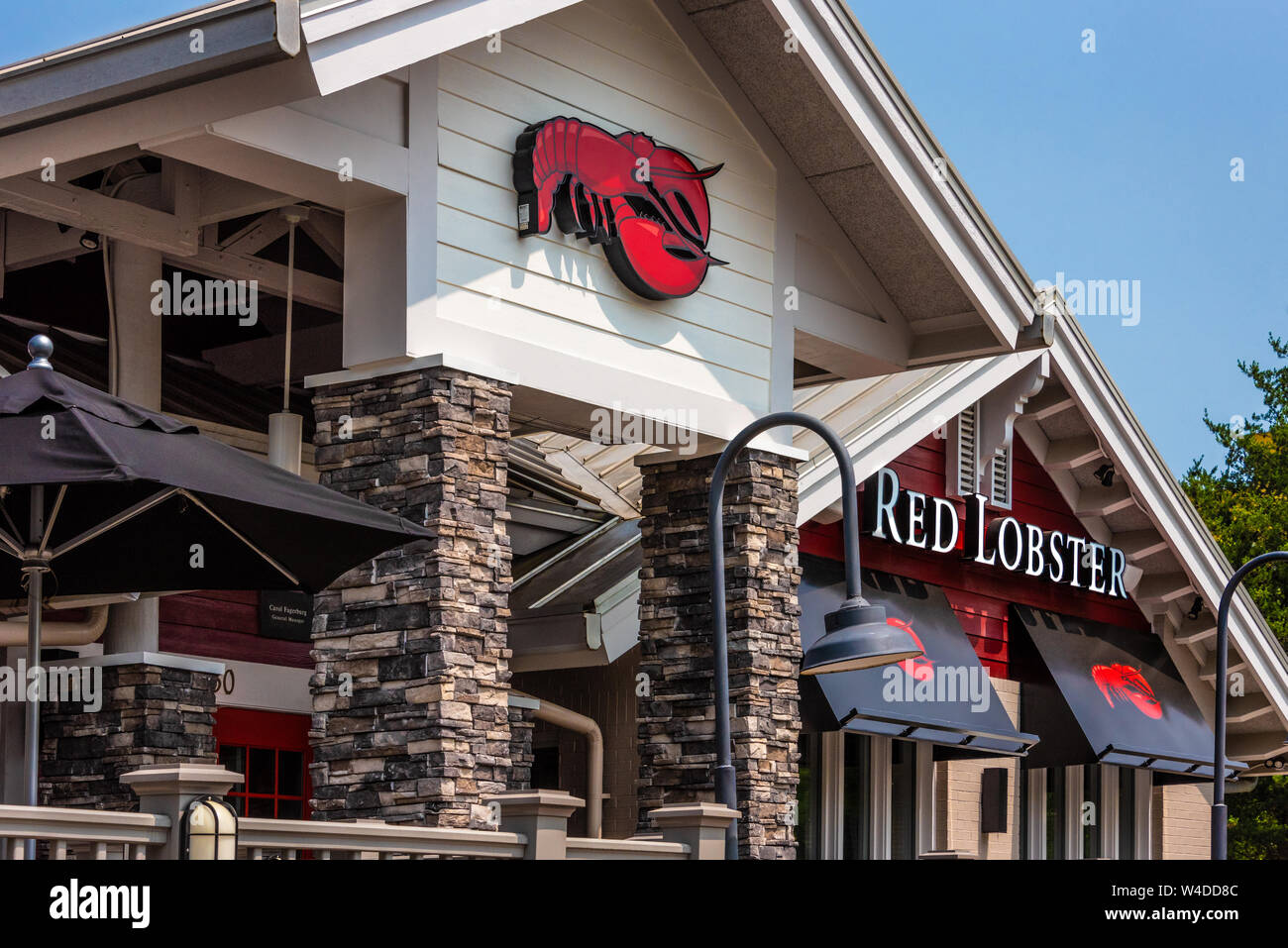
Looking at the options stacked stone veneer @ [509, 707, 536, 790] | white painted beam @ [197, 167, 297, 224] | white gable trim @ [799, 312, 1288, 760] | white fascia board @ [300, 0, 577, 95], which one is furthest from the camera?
white gable trim @ [799, 312, 1288, 760]

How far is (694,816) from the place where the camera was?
924 centimetres

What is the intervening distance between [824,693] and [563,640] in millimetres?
2407

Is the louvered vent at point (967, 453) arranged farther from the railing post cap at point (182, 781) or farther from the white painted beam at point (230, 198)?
the railing post cap at point (182, 781)

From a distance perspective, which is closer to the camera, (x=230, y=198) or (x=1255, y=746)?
(x=230, y=198)

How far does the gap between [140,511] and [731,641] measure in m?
5.15

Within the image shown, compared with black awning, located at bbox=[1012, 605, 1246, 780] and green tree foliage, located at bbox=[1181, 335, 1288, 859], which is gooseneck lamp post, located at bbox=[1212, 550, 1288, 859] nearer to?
black awning, located at bbox=[1012, 605, 1246, 780]

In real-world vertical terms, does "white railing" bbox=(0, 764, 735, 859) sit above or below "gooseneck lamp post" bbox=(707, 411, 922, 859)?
below

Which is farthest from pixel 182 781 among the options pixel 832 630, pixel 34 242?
pixel 34 242

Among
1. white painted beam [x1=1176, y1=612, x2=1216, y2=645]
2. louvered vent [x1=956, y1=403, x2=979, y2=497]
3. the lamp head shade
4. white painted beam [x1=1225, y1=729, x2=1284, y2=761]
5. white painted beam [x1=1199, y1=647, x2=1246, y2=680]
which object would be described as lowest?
white painted beam [x1=1225, y1=729, x2=1284, y2=761]

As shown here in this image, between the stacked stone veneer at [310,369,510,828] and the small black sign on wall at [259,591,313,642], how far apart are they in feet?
8.19

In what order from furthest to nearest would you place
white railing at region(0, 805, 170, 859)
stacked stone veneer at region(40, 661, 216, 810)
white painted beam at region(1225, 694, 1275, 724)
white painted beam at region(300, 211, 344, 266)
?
white painted beam at region(1225, 694, 1275, 724)
white painted beam at region(300, 211, 344, 266)
stacked stone veneer at region(40, 661, 216, 810)
white railing at region(0, 805, 170, 859)

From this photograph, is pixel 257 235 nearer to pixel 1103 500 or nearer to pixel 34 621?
pixel 34 621

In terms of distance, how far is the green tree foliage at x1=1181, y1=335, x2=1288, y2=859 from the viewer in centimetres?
3309

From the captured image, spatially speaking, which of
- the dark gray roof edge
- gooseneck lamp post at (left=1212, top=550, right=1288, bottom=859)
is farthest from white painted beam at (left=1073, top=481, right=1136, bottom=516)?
the dark gray roof edge
